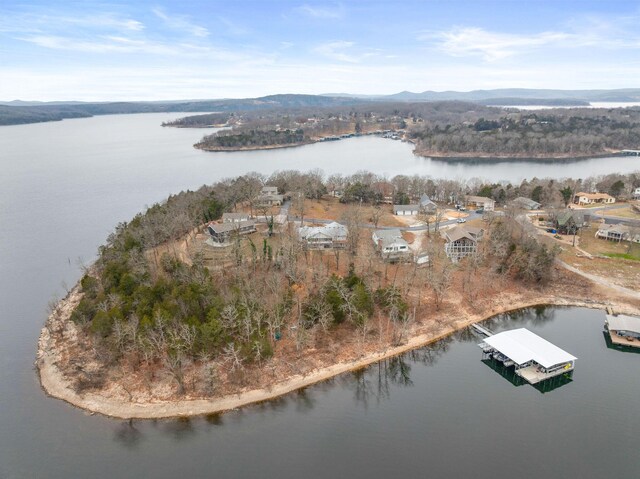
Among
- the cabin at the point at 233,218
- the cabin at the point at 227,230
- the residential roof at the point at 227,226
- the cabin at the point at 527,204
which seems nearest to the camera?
the residential roof at the point at 227,226

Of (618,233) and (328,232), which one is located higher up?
(328,232)

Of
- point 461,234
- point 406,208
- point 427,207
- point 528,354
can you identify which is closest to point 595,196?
point 427,207

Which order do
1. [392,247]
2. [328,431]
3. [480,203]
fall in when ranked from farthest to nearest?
[480,203] < [392,247] < [328,431]

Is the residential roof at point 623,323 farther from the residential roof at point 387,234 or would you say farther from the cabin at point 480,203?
the cabin at point 480,203

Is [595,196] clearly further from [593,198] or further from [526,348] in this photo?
[526,348]

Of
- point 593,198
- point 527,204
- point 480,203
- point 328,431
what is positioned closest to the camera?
point 328,431

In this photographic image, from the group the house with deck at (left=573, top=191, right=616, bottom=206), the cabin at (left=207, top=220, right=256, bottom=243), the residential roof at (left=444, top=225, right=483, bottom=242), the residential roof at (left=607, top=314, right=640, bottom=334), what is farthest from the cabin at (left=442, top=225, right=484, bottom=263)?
the house with deck at (left=573, top=191, right=616, bottom=206)

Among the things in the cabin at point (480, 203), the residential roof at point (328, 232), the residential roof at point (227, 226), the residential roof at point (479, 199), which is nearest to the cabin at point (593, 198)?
the cabin at point (480, 203)
